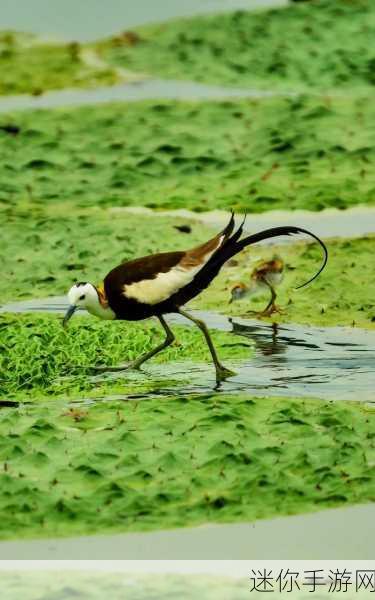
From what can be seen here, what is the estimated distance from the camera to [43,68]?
15.8m

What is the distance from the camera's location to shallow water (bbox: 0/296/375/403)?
9.04 metres

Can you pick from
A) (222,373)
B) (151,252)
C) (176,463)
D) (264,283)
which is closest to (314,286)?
(264,283)

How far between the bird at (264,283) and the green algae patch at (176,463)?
2.34 metres

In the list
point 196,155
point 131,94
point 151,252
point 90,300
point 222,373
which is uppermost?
point 131,94

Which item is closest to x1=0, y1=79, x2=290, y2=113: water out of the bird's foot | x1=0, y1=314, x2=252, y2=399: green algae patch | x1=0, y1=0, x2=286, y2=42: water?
x1=0, y1=0, x2=286, y2=42: water

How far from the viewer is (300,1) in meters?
16.6

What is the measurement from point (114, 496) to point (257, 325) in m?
3.36

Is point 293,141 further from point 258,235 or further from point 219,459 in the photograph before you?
point 219,459

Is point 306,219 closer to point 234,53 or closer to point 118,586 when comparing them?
point 234,53

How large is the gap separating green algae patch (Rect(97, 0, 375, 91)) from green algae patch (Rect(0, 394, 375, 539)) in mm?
6821

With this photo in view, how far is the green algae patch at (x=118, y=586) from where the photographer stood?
258 inches

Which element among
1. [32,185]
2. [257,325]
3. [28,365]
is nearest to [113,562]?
[28,365]

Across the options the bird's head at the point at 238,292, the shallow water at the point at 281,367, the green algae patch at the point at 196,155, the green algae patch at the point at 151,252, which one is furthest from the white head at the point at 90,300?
the green algae patch at the point at 196,155

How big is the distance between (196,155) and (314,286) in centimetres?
253
